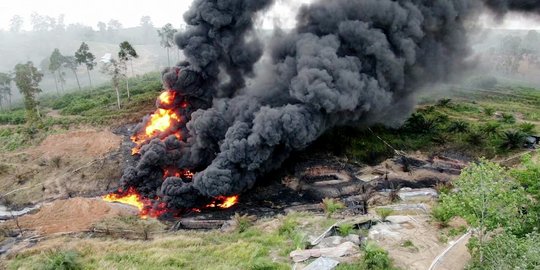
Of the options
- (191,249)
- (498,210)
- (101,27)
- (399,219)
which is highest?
(101,27)

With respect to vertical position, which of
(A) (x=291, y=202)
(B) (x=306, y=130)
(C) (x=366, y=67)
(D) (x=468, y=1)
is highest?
(D) (x=468, y=1)

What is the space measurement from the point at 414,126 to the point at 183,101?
21448mm

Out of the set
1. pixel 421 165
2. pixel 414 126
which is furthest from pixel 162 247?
pixel 414 126

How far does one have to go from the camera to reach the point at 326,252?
1858cm

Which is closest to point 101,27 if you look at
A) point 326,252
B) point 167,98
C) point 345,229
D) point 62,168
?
point 167,98

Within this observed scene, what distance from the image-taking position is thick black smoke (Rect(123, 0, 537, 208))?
91.8ft

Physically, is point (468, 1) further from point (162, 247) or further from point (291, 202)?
point (162, 247)

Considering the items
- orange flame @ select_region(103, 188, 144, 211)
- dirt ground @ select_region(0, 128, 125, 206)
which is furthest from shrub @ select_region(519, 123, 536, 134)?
dirt ground @ select_region(0, 128, 125, 206)

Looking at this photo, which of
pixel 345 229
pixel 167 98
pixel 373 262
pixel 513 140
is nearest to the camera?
pixel 373 262

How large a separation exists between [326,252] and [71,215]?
17.4 metres

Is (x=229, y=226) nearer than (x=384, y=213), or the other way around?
(x=384, y=213)

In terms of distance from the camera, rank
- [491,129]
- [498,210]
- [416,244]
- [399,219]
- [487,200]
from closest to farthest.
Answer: [487,200] → [498,210] → [416,244] → [399,219] → [491,129]

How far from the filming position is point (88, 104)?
49.7 metres

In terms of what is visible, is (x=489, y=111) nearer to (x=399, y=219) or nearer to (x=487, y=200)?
(x=399, y=219)
